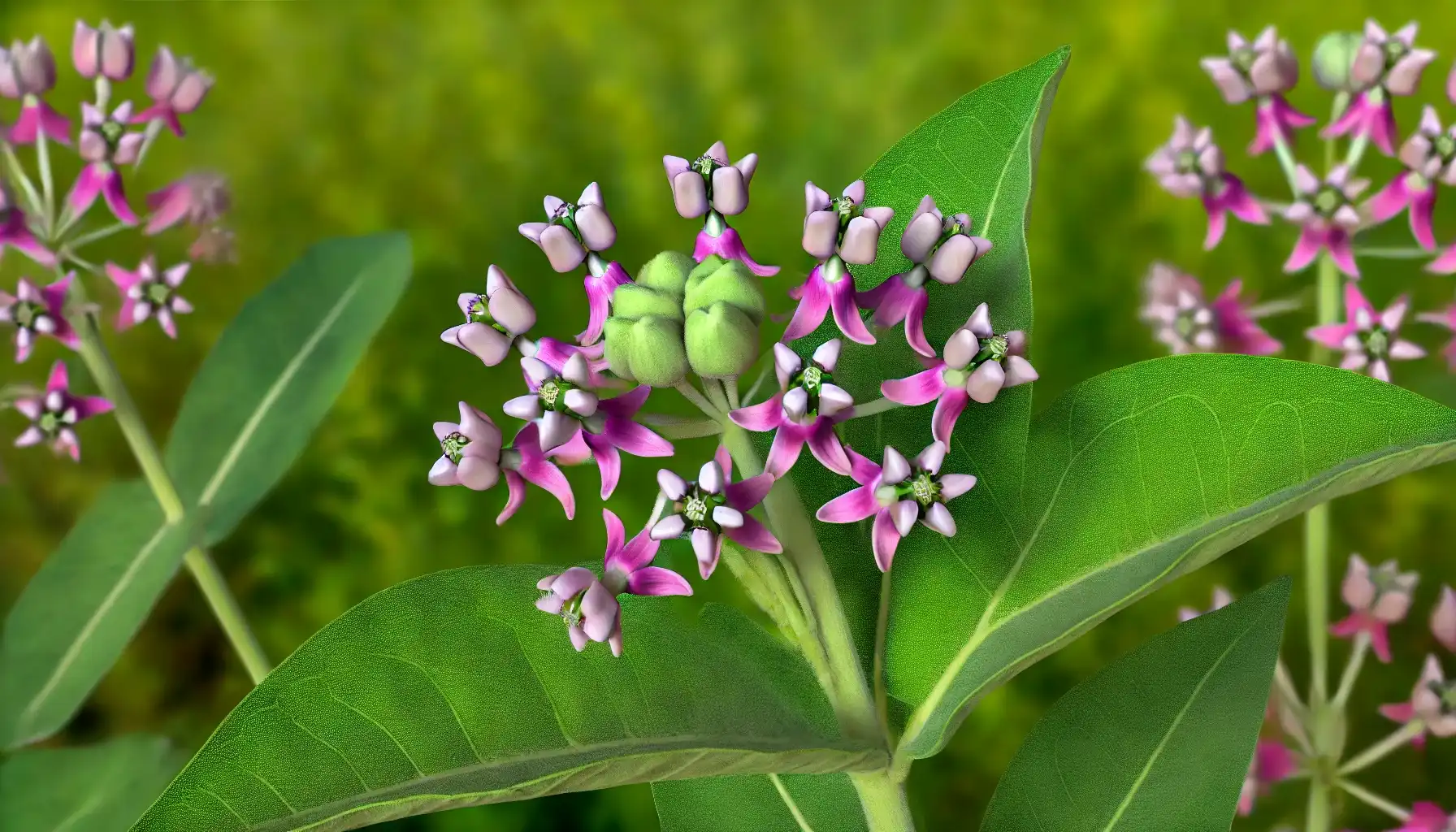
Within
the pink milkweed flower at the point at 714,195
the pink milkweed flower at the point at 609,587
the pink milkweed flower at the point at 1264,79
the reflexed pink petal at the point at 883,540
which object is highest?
the pink milkweed flower at the point at 1264,79

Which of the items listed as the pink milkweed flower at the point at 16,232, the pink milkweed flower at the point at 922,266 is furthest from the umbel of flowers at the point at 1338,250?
the pink milkweed flower at the point at 16,232

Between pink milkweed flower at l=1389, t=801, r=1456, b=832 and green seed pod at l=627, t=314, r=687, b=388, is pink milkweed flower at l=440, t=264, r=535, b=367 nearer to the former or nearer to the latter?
green seed pod at l=627, t=314, r=687, b=388

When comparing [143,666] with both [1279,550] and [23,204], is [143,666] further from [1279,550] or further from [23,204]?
[1279,550]

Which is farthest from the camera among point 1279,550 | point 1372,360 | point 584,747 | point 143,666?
point 143,666

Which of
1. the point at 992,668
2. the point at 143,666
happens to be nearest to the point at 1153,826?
the point at 992,668

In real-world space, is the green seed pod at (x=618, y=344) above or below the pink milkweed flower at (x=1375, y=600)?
below

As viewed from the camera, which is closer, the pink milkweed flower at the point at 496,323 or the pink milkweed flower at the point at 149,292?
the pink milkweed flower at the point at 496,323

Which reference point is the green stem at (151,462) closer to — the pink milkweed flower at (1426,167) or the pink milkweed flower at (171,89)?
the pink milkweed flower at (171,89)

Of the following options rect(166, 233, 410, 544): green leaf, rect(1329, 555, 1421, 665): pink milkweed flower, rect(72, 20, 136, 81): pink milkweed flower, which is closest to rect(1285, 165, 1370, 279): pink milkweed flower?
rect(1329, 555, 1421, 665): pink milkweed flower
